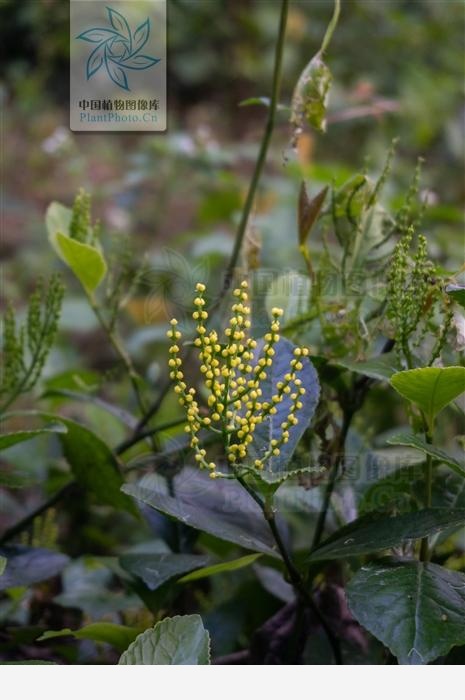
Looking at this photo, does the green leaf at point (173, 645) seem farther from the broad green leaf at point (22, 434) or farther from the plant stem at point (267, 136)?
the plant stem at point (267, 136)

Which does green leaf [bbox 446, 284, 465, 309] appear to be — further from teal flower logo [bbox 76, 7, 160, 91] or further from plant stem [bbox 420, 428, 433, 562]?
teal flower logo [bbox 76, 7, 160, 91]

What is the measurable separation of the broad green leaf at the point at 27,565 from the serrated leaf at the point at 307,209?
1.17 ft

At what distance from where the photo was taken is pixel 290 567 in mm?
648

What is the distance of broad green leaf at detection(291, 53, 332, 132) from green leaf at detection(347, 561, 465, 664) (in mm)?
404

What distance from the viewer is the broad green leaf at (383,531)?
596 millimetres

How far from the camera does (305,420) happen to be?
64 centimetres

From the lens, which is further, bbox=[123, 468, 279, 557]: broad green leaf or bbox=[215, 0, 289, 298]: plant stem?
bbox=[215, 0, 289, 298]: plant stem

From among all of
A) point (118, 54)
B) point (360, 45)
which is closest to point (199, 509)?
point (118, 54)

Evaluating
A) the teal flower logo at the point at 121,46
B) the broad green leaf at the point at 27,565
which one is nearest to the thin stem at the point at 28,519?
the broad green leaf at the point at 27,565

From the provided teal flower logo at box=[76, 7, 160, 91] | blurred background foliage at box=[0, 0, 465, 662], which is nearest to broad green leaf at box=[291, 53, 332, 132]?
teal flower logo at box=[76, 7, 160, 91]

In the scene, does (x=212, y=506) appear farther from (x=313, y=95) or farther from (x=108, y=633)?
(x=313, y=95)

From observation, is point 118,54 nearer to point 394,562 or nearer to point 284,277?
point 284,277

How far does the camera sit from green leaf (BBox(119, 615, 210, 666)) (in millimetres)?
564

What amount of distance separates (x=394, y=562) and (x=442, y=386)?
14cm
